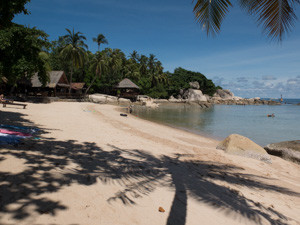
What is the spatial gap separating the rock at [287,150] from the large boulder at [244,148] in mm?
1239

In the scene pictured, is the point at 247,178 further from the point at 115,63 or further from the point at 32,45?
the point at 115,63

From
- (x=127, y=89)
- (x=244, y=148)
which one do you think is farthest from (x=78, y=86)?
(x=244, y=148)

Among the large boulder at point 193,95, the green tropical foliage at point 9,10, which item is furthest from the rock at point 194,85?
the green tropical foliage at point 9,10

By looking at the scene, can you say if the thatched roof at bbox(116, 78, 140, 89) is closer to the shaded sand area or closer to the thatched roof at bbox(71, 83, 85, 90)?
the thatched roof at bbox(71, 83, 85, 90)

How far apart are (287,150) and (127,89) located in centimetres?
4105

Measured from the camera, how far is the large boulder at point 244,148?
7508mm

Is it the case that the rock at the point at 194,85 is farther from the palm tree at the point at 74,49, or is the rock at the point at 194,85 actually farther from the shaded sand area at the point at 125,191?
the shaded sand area at the point at 125,191

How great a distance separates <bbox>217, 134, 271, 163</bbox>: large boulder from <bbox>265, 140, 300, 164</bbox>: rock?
1.24 m

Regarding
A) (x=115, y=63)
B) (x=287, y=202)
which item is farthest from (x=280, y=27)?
(x=115, y=63)

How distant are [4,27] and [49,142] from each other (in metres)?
5.29

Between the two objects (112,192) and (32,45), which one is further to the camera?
(32,45)

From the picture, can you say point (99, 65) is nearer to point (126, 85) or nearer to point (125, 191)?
point (126, 85)

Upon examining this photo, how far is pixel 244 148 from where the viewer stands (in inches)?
313

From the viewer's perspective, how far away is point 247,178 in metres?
5.06
